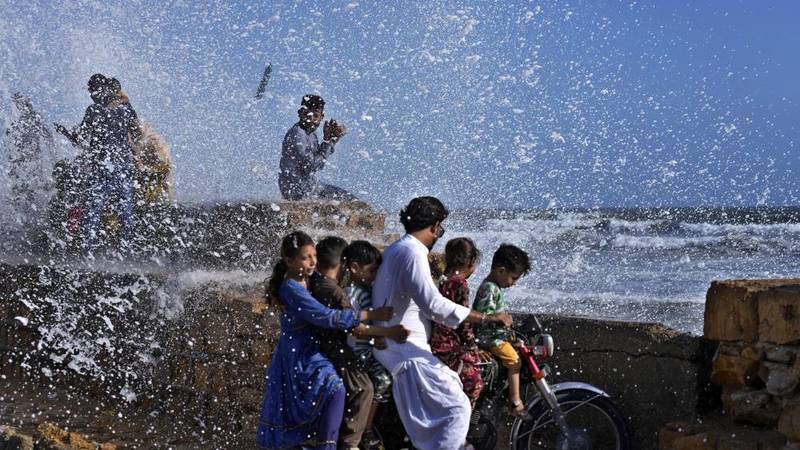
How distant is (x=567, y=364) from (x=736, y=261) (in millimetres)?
19979

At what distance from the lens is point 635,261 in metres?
24.4

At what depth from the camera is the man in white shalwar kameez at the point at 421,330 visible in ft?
14.9

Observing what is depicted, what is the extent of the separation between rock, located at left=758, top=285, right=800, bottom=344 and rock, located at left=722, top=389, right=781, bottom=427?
267 mm

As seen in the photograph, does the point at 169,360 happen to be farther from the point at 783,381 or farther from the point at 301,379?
the point at 783,381

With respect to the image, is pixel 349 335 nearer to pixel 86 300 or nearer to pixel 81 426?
pixel 81 426

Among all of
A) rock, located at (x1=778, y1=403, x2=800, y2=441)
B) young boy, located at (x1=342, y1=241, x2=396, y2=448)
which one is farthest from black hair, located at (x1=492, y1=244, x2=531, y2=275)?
rock, located at (x1=778, y1=403, x2=800, y2=441)

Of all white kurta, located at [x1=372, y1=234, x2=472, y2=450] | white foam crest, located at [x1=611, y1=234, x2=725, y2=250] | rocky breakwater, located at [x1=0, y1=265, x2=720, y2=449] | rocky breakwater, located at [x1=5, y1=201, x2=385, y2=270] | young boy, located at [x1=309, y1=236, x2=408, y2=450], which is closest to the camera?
white kurta, located at [x1=372, y1=234, x2=472, y2=450]

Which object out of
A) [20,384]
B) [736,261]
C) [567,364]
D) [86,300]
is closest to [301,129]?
[86,300]

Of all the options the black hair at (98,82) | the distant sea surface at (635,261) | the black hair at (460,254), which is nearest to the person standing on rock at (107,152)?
the black hair at (98,82)

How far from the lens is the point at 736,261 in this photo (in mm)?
24062

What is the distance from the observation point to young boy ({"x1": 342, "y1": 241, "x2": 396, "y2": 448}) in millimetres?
4812

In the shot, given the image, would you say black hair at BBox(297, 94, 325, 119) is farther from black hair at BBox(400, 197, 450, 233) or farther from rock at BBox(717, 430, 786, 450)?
rock at BBox(717, 430, 786, 450)

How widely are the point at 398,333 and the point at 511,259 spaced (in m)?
0.70

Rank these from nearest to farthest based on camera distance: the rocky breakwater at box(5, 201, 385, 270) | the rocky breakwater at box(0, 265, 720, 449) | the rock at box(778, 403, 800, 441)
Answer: the rock at box(778, 403, 800, 441)
the rocky breakwater at box(0, 265, 720, 449)
the rocky breakwater at box(5, 201, 385, 270)
